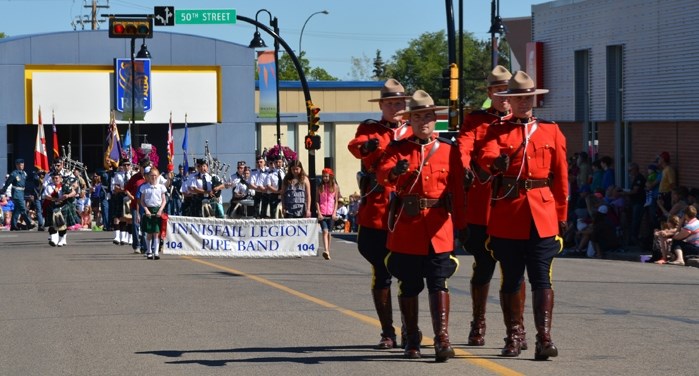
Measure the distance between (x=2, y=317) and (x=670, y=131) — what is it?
18413 millimetres

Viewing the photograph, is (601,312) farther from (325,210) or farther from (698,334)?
(325,210)

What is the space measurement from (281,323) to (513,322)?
3216mm

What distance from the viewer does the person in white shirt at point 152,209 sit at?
2250cm

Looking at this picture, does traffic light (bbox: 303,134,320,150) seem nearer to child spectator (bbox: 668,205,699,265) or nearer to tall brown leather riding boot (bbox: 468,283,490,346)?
child spectator (bbox: 668,205,699,265)

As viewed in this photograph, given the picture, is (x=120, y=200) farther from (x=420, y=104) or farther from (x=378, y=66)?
(x=378, y=66)

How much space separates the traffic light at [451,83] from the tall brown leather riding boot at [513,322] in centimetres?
2051

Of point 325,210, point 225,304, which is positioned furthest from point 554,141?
point 325,210

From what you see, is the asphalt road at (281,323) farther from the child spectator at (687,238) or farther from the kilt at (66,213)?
the kilt at (66,213)

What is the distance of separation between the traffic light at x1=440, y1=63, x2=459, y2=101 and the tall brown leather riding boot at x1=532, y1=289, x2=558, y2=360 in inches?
816

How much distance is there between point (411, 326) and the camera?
9609 mm

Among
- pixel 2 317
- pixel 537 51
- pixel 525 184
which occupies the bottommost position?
pixel 2 317

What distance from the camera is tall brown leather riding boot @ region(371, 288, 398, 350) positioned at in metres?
10.3

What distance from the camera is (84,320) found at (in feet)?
42.4

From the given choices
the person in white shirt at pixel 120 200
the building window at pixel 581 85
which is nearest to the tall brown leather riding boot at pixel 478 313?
the person in white shirt at pixel 120 200
